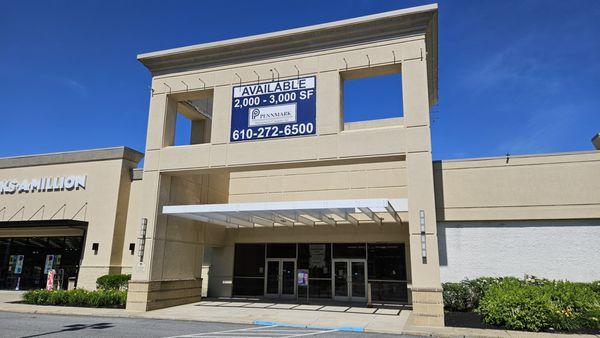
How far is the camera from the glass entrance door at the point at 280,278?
22675 millimetres

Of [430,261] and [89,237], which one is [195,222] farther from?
[430,261]

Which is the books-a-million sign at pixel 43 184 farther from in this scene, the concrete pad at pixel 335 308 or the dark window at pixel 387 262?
the dark window at pixel 387 262

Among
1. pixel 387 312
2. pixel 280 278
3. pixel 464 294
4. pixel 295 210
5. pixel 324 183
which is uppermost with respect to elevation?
pixel 324 183

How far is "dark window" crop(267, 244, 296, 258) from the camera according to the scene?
75.2 ft

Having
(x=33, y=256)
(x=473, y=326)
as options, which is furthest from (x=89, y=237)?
(x=473, y=326)

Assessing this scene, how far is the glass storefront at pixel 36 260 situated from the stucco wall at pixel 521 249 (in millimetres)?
19069

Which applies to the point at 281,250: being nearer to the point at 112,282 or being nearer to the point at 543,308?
the point at 112,282

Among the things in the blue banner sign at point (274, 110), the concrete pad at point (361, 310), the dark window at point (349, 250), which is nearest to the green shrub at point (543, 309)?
the concrete pad at point (361, 310)

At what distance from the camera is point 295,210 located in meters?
16.4

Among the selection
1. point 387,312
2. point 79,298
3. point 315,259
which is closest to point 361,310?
point 387,312

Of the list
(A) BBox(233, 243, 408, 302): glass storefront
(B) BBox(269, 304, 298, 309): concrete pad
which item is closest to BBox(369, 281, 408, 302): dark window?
(A) BBox(233, 243, 408, 302): glass storefront

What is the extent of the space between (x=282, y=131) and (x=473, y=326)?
9722mm

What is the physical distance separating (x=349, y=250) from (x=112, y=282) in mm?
11627

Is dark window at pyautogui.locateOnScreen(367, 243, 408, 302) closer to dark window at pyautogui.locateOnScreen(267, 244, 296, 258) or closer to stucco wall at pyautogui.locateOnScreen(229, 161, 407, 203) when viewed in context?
stucco wall at pyautogui.locateOnScreen(229, 161, 407, 203)
